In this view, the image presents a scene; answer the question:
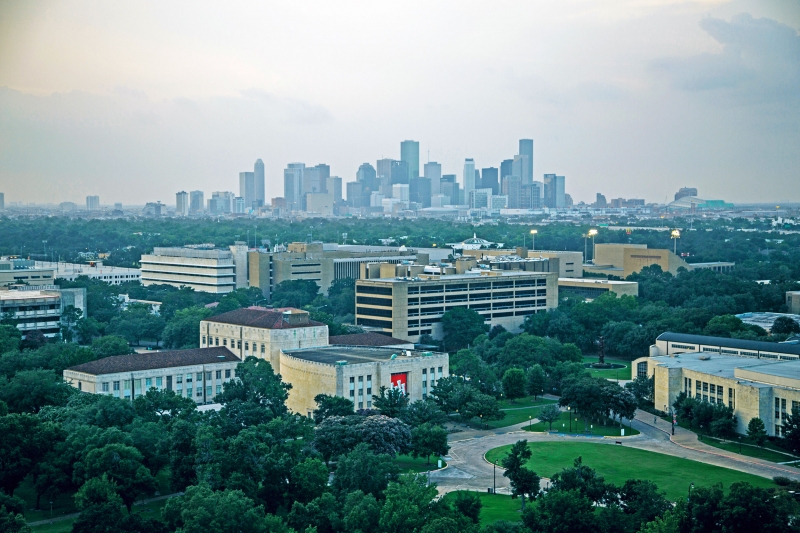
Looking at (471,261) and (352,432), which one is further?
(471,261)

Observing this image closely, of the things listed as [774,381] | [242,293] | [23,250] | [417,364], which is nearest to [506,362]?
[417,364]

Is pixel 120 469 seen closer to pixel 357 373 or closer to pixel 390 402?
pixel 390 402

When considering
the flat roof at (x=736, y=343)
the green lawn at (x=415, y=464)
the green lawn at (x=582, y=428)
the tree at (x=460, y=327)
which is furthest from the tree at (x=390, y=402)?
the tree at (x=460, y=327)

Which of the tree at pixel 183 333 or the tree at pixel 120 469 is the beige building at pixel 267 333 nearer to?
the tree at pixel 183 333

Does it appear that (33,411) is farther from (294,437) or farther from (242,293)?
(242,293)

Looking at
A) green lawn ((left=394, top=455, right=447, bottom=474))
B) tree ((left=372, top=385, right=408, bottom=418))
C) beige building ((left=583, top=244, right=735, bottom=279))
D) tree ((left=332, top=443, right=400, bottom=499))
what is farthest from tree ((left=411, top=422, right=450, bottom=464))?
beige building ((left=583, top=244, right=735, bottom=279))
